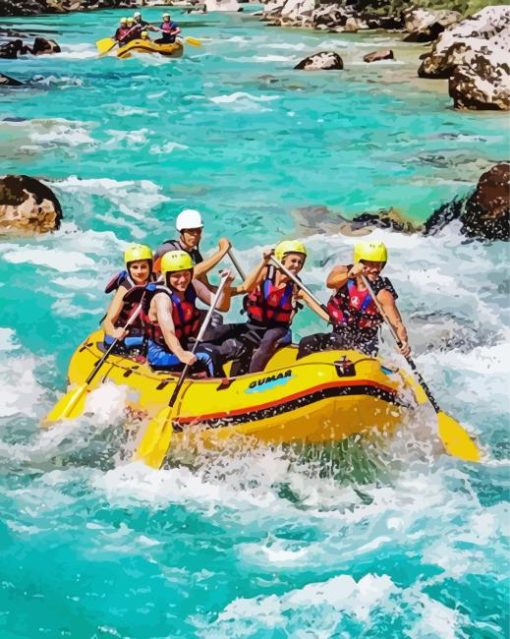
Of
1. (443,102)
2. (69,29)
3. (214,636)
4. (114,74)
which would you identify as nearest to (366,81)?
(443,102)

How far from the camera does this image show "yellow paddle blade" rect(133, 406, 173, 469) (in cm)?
536

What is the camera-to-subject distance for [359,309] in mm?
5699

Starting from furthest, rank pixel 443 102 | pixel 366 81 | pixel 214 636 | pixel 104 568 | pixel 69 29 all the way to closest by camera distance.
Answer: pixel 69 29, pixel 366 81, pixel 443 102, pixel 104 568, pixel 214 636

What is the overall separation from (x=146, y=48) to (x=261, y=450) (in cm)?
1240

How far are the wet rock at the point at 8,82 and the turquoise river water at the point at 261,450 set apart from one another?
20 cm

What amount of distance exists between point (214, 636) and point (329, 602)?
2.11 ft

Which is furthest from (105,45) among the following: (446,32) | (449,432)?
(449,432)

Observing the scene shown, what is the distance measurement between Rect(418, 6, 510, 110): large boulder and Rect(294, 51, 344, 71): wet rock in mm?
2761

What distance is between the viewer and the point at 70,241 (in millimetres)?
9773

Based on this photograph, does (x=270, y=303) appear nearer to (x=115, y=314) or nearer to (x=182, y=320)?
(x=182, y=320)

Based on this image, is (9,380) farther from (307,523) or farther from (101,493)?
(307,523)

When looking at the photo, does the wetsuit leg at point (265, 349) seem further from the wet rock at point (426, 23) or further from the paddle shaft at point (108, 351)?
the wet rock at point (426, 23)

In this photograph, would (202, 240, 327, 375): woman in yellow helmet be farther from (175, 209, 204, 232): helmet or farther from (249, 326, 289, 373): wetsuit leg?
(175, 209, 204, 232): helmet

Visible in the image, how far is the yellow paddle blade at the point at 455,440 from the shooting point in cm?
568
